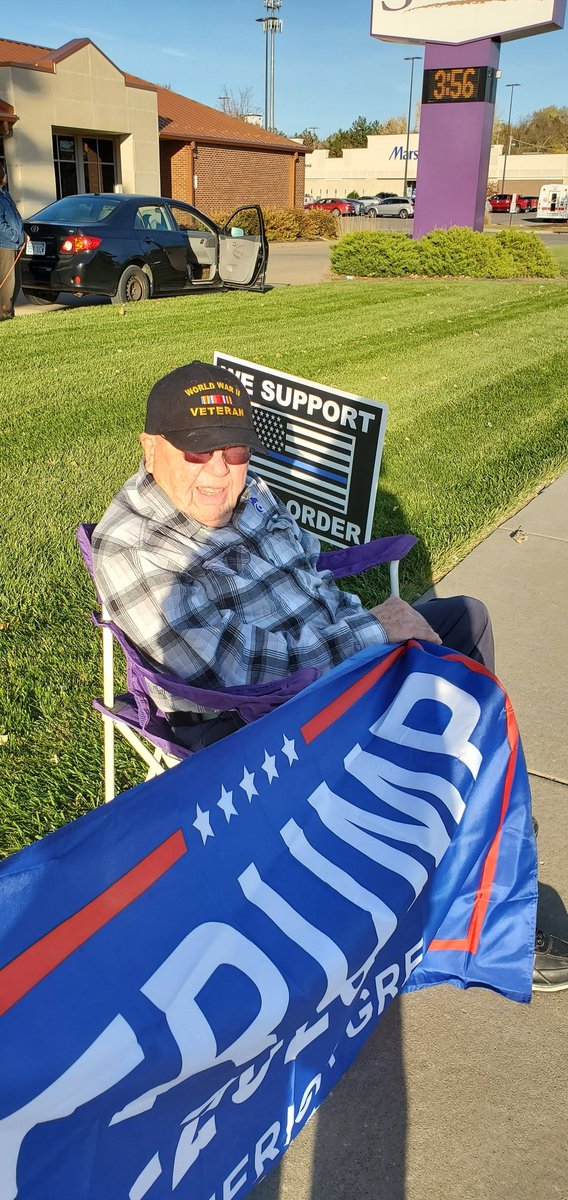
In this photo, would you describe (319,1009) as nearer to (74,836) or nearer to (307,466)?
(74,836)

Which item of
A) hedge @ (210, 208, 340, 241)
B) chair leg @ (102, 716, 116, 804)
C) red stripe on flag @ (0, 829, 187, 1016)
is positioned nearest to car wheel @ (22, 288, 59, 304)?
chair leg @ (102, 716, 116, 804)

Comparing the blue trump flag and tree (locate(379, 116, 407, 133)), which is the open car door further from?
tree (locate(379, 116, 407, 133))

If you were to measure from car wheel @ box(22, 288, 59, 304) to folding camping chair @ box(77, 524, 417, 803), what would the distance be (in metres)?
11.5

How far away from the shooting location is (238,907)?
1688 mm

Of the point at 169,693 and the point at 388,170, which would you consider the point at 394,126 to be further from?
the point at 169,693

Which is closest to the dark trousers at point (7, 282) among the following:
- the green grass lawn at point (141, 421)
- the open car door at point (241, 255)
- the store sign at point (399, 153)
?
the green grass lawn at point (141, 421)

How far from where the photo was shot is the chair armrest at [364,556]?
3.02 metres

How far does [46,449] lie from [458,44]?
17.4 metres

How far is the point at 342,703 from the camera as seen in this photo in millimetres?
2070

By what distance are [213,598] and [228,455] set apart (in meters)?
0.38

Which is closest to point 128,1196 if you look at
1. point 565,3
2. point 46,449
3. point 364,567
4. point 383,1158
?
point 383,1158

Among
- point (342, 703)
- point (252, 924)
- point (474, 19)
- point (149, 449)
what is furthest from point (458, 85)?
point (252, 924)

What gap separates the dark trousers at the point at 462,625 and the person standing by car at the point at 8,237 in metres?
9.91

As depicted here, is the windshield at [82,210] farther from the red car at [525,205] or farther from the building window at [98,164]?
the red car at [525,205]
